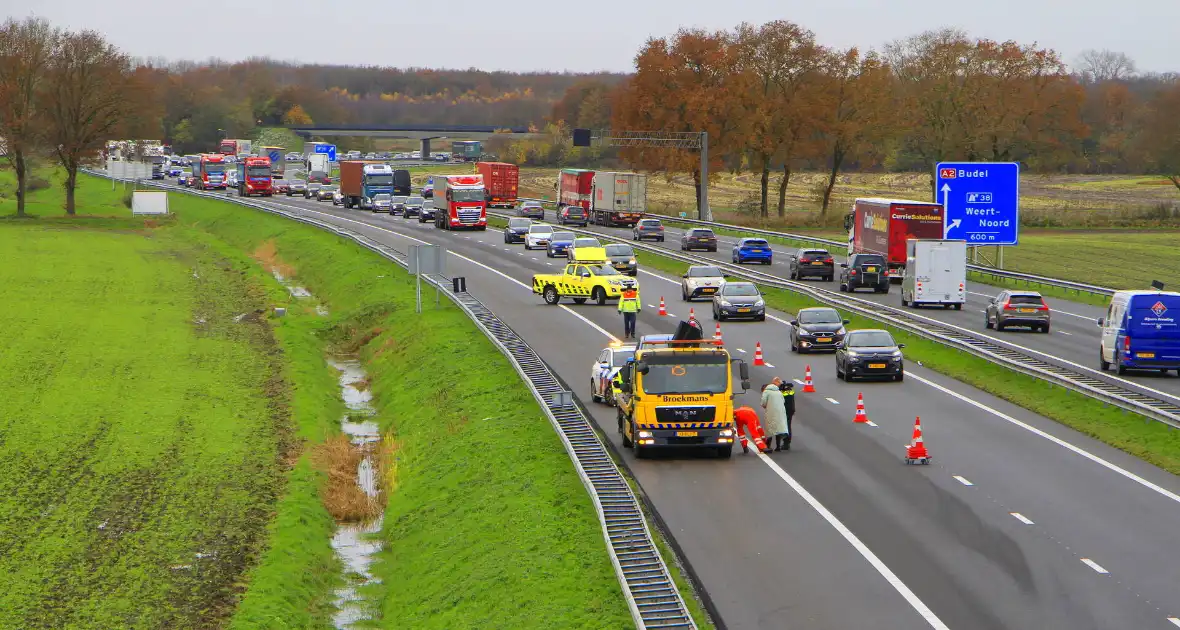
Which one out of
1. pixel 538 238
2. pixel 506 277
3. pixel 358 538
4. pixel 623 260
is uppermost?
pixel 538 238

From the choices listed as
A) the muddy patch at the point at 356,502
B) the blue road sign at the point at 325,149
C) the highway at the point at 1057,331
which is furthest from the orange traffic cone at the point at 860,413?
the blue road sign at the point at 325,149

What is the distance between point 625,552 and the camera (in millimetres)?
20562

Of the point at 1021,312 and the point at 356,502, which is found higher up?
the point at 1021,312

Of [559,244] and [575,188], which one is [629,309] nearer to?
[559,244]

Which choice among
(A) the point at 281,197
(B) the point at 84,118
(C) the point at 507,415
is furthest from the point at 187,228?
(C) the point at 507,415

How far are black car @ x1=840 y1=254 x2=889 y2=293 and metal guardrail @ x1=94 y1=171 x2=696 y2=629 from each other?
907 inches

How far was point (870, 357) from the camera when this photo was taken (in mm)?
37656

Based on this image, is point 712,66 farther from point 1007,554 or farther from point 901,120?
point 1007,554

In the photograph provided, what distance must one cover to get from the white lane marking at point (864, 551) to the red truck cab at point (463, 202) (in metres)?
67.7

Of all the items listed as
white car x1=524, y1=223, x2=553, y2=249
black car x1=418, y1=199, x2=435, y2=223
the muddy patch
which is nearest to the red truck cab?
black car x1=418, y1=199, x2=435, y2=223

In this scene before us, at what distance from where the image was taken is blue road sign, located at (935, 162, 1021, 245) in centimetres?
6331

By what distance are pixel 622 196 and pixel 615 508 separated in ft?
267

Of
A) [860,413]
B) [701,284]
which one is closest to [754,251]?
[701,284]

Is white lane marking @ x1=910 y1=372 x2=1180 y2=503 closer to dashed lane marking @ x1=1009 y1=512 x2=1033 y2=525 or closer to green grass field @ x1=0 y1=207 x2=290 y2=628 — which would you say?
dashed lane marking @ x1=1009 y1=512 x2=1033 y2=525
